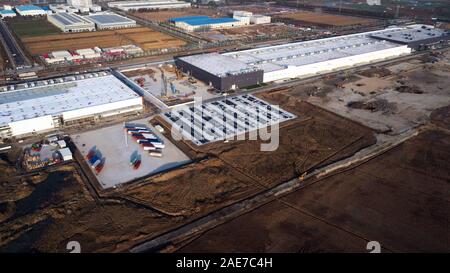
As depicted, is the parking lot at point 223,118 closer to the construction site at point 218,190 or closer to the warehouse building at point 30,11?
the construction site at point 218,190

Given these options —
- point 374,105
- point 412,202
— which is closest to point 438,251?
point 412,202

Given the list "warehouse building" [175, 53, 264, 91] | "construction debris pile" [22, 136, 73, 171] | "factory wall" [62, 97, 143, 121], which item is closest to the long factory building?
"warehouse building" [175, 53, 264, 91]

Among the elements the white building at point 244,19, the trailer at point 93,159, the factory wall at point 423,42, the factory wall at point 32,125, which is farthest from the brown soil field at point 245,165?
the white building at point 244,19

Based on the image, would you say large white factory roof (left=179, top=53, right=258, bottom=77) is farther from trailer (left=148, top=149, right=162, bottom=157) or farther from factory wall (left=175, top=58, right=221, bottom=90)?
trailer (left=148, top=149, right=162, bottom=157)

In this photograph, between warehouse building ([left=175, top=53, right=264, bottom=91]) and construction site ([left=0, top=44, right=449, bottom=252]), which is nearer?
construction site ([left=0, top=44, right=449, bottom=252])

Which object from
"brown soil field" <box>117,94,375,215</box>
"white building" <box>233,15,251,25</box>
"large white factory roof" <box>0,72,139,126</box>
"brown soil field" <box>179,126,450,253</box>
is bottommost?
"brown soil field" <box>179,126,450,253</box>

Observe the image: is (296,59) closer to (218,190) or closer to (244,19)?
(218,190)
